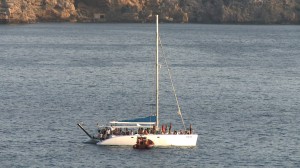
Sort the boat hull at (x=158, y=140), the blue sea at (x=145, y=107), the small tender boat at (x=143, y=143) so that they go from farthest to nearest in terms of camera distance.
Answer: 1. the boat hull at (x=158, y=140)
2. the small tender boat at (x=143, y=143)
3. the blue sea at (x=145, y=107)

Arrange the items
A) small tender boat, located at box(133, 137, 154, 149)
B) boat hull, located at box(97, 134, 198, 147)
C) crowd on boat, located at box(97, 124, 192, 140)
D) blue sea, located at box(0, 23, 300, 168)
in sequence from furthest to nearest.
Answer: crowd on boat, located at box(97, 124, 192, 140), boat hull, located at box(97, 134, 198, 147), small tender boat, located at box(133, 137, 154, 149), blue sea, located at box(0, 23, 300, 168)

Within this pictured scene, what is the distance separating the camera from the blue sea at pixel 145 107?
86938 mm

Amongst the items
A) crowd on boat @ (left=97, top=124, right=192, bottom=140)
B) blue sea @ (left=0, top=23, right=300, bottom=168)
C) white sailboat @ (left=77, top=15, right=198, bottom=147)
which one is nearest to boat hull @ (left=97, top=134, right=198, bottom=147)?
white sailboat @ (left=77, top=15, right=198, bottom=147)

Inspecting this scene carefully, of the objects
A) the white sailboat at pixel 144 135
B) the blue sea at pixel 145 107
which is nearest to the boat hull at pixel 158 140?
the white sailboat at pixel 144 135

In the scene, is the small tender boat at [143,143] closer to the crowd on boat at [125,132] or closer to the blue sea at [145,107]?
the blue sea at [145,107]

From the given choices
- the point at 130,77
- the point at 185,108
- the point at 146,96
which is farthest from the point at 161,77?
the point at 185,108

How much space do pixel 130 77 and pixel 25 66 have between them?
77.9 ft

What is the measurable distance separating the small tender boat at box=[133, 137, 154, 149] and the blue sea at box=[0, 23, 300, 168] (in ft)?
1.85

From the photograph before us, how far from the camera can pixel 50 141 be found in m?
92.4

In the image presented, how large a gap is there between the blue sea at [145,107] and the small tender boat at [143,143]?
563 mm

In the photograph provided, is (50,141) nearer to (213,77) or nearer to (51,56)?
(213,77)

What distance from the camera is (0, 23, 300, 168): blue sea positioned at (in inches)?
3423

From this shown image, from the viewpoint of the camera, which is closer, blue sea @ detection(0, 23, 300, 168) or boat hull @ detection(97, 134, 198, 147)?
blue sea @ detection(0, 23, 300, 168)

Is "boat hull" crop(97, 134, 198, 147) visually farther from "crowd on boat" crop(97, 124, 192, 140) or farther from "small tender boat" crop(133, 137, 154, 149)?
"crowd on boat" crop(97, 124, 192, 140)
